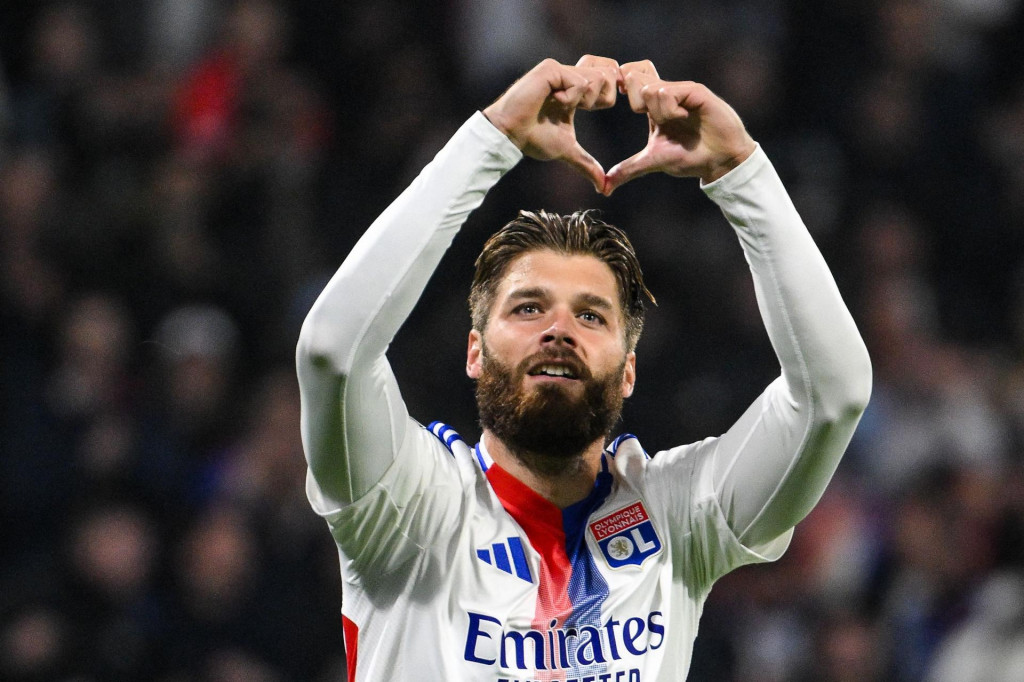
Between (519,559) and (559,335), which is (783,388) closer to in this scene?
(559,335)

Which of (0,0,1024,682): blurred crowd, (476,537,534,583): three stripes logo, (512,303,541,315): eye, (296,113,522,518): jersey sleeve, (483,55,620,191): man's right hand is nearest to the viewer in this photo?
(296,113,522,518): jersey sleeve

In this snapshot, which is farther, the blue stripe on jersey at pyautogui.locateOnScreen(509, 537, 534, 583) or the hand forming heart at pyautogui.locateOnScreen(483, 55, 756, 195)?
the blue stripe on jersey at pyautogui.locateOnScreen(509, 537, 534, 583)

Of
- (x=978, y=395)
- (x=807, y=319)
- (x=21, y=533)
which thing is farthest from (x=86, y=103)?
(x=807, y=319)

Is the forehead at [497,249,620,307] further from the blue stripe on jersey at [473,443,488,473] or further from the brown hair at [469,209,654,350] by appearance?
the blue stripe on jersey at [473,443,488,473]

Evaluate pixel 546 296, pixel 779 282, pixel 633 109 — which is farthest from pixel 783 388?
pixel 633 109

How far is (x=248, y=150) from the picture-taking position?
6.80 metres

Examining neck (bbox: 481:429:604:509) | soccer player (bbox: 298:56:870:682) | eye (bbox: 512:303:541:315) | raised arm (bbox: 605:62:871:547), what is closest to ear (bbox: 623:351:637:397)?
soccer player (bbox: 298:56:870:682)

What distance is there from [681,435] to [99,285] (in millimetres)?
2618

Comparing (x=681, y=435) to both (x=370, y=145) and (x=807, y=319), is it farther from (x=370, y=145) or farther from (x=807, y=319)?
(x=807, y=319)

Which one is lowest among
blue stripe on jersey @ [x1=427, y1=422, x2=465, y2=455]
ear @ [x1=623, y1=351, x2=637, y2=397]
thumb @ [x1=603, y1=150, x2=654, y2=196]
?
blue stripe on jersey @ [x1=427, y1=422, x2=465, y2=455]

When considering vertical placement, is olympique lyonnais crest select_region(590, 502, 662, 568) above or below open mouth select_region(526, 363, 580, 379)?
below

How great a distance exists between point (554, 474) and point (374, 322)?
0.65m

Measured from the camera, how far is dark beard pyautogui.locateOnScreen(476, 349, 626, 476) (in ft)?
9.20

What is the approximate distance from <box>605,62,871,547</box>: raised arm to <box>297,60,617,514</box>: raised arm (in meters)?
0.13
